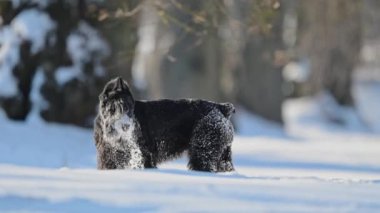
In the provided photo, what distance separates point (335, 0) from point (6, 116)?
1021 centimetres

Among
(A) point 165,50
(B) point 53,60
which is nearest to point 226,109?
(B) point 53,60

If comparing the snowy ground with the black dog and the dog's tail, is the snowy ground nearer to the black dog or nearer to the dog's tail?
the black dog

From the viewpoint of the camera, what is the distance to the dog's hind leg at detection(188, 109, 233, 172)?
32.1 ft

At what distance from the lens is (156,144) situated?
972cm

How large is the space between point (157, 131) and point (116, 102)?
593mm

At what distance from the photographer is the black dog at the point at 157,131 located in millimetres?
9469

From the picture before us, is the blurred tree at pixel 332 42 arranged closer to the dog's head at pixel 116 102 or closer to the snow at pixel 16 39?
the snow at pixel 16 39

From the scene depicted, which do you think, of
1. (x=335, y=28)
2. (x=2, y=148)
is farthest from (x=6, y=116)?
(x=335, y=28)

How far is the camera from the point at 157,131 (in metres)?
9.70

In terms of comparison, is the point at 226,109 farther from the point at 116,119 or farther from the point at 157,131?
the point at 116,119

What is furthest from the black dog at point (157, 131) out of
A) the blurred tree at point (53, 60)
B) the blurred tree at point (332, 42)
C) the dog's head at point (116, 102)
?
the blurred tree at point (332, 42)

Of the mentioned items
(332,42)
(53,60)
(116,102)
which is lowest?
(116,102)

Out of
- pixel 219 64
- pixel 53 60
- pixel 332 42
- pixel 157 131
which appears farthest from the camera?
pixel 332 42

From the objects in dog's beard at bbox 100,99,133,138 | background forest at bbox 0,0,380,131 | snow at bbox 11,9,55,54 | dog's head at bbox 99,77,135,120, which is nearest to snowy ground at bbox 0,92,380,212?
dog's beard at bbox 100,99,133,138
